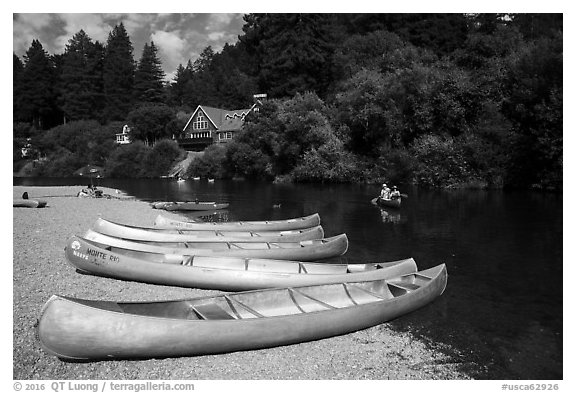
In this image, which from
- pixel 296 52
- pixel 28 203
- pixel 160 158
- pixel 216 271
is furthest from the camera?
pixel 160 158

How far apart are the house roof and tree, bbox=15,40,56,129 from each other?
102 ft

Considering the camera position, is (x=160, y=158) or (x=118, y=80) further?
(x=118, y=80)

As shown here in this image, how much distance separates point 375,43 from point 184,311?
6200cm

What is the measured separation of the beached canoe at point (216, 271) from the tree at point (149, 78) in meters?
98.0

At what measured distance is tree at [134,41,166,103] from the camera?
4033 inches

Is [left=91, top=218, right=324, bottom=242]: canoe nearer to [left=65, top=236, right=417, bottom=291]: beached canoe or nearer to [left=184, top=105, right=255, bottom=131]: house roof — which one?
[left=65, top=236, right=417, bottom=291]: beached canoe

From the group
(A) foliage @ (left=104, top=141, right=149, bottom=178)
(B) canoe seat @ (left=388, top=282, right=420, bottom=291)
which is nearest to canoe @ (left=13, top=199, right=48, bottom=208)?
(B) canoe seat @ (left=388, top=282, right=420, bottom=291)

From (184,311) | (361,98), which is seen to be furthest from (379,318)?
(361,98)

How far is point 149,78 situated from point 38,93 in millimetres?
23939

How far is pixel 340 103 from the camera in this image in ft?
188

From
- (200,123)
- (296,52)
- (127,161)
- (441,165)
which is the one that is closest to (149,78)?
(200,123)

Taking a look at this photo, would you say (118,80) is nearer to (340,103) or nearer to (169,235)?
(340,103)

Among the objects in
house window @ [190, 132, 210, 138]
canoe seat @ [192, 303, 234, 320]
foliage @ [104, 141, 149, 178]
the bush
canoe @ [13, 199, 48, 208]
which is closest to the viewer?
canoe seat @ [192, 303, 234, 320]
